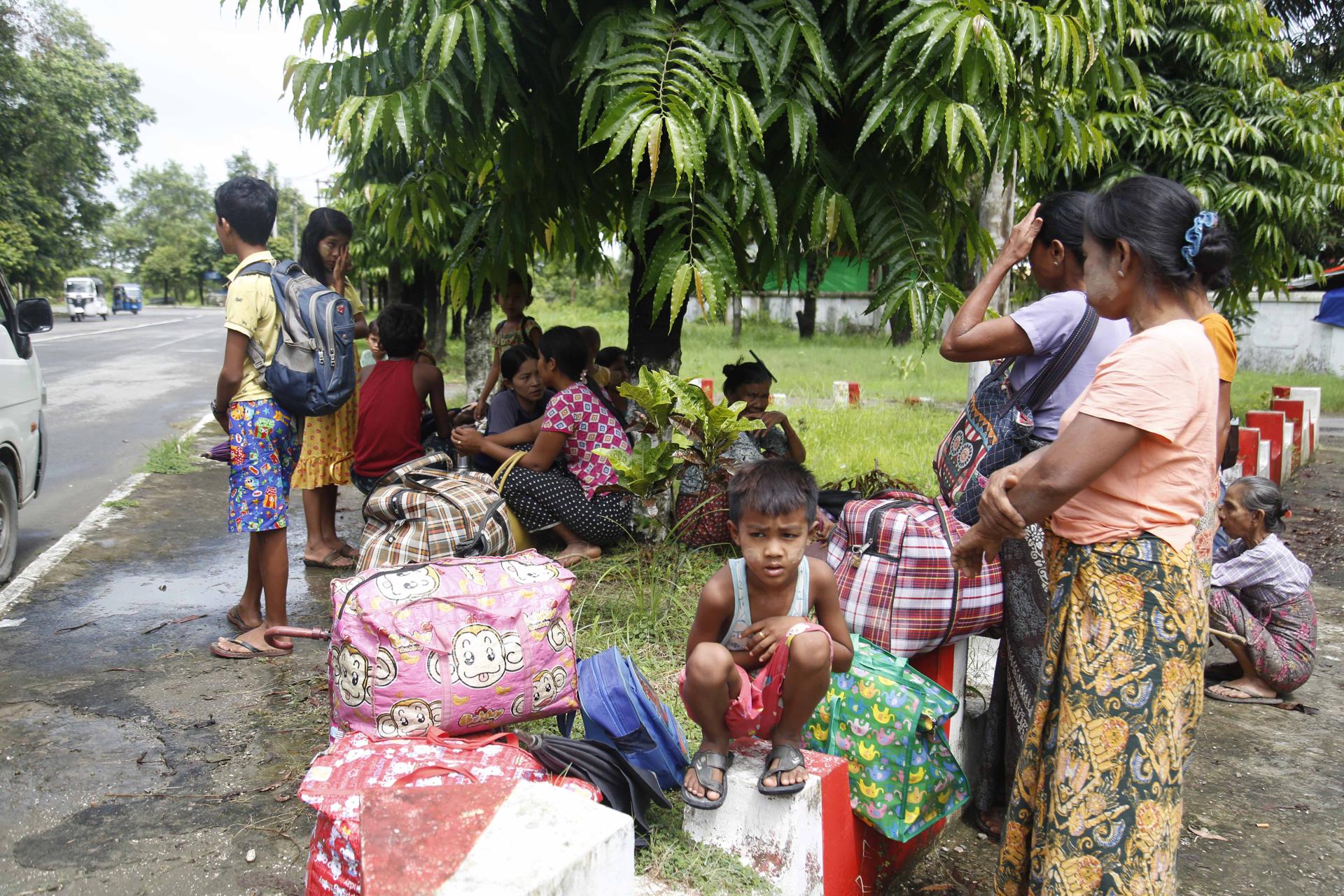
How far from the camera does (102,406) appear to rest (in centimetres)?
1405

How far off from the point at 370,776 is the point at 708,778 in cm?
87

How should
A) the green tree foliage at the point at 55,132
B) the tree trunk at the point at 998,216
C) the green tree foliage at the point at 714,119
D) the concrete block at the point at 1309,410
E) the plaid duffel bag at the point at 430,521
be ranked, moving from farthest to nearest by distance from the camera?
the green tree foliage at the point at 55,132
the concrete block at the point at 1309,410
the tree trunk at the point at 998,216
the plaid duffel bag at the point at 430,521
the green tree foliage at the point at 714,119

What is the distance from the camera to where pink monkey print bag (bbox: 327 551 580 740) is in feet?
9.86

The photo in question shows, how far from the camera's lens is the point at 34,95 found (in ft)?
115

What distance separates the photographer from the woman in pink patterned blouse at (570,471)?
550 cm

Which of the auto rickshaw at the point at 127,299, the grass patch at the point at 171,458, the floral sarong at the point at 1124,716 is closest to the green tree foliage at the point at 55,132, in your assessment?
the auto rickshaw at the point at 127,299

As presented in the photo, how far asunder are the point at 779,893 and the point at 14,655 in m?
3.74

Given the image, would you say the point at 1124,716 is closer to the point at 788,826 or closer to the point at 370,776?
the point at 788,826

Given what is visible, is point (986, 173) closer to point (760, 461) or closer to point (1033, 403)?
point (1033, 403)

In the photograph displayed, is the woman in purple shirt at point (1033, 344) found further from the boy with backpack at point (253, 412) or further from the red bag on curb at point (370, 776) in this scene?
the boy with backpack at point (253, 412)

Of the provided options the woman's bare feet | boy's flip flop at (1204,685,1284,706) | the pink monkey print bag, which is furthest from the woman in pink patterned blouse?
boy's flip flop at (1204,685,1284,706)

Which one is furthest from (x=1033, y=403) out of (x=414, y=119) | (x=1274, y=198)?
(x=1274, y=198)

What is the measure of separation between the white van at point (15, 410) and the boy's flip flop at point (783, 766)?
4.97 metres

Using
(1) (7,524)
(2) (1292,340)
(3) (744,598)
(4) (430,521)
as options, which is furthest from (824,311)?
(3) (744,598)
